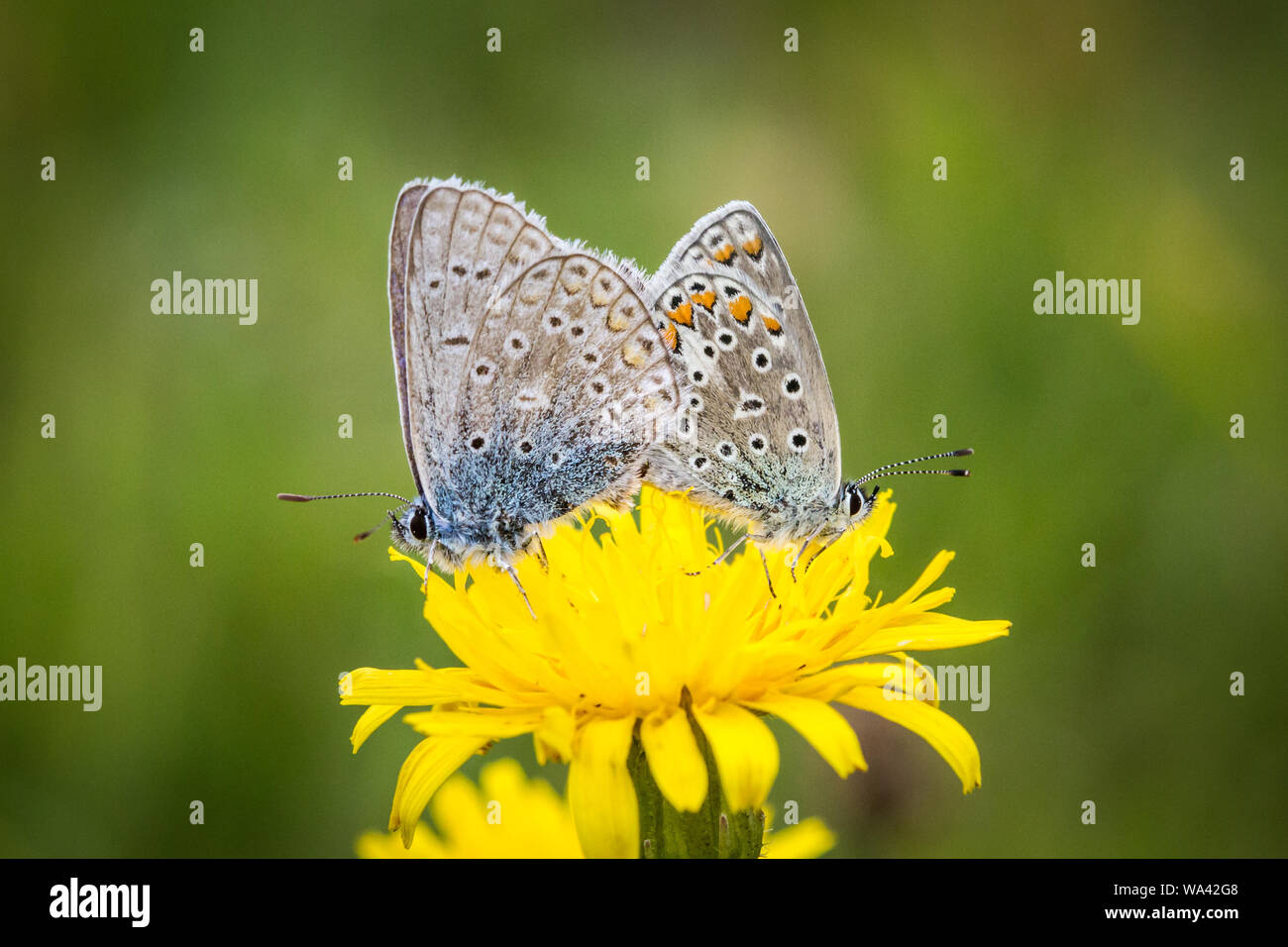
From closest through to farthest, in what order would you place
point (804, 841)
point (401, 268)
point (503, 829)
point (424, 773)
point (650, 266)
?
point (424, 773) → point (401, 268) → point (804, 841) → point (503, 829) → point (650, 266)

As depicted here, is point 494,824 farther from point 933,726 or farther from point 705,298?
point 705,298

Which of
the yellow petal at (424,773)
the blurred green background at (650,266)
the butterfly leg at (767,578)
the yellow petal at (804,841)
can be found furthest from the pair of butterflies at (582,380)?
the blurred green background at (650,266)

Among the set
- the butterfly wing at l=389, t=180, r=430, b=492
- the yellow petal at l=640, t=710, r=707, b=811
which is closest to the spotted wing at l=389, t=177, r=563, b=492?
the butterfly wing at l=389, t=180, r=430, b=492

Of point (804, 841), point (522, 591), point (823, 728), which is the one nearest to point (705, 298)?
point (522, 591)

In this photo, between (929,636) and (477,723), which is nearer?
(477,723)

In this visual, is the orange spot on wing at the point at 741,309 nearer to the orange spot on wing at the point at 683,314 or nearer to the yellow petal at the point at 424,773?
the orange spot on wing at the point at 683,314

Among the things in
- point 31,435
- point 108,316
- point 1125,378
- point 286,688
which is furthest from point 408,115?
point 1125,378
